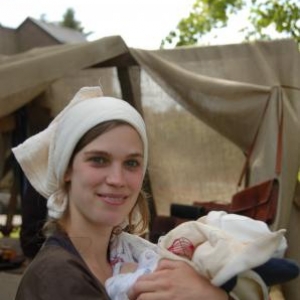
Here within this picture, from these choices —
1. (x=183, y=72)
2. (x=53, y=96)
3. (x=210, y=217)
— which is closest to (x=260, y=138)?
(x=183, y=72)

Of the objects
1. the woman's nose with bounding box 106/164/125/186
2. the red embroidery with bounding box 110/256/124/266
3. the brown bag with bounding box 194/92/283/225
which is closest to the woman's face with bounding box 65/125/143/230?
the woman's nose with bounding box 106/164/125/186

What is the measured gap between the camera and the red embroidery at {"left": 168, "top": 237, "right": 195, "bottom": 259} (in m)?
1.38

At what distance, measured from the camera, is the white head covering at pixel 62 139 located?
1538 mm

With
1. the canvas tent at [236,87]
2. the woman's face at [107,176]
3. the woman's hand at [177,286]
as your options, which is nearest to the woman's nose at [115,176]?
the woman's face at [107,176]

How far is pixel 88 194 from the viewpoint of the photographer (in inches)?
59.2

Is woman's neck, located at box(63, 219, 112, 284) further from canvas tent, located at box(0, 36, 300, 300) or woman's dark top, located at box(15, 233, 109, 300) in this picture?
canvas tent, located at box(0, 36, 300, 300)

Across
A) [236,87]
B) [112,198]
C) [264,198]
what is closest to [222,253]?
[112,198]

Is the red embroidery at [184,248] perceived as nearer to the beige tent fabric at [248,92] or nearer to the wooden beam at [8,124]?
the beige tent fabric at [248,92]

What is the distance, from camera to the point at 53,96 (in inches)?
182

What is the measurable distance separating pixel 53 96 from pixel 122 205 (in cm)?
321

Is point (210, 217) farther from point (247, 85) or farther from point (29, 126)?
Answer: point (29, 126)

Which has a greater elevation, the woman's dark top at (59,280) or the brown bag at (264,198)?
the woman's dark top at (59,280)

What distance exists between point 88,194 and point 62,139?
16cm

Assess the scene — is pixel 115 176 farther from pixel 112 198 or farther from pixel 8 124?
pixel 8 124
